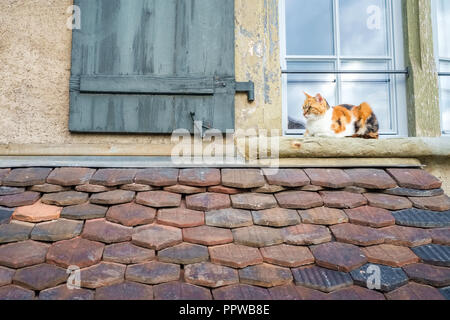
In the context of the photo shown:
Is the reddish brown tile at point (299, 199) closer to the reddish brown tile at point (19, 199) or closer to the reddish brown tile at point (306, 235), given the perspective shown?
the reddish brown tile at point (306, 235)

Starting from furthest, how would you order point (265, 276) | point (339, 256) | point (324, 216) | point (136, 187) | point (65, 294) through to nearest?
point (136, 187)
point (324, 216)
point (339, 256)
point (265, 276)
point (65, 294)

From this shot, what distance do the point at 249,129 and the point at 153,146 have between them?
24.7 inches

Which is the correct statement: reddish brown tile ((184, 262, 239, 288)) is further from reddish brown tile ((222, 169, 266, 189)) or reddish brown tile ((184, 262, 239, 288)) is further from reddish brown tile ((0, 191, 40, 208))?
reddish brown tile ((0, 191, 40, 208))

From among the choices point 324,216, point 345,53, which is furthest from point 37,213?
point 345,53

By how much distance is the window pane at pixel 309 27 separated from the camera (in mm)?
2367

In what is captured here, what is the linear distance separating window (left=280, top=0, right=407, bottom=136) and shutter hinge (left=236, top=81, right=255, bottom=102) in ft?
1.10

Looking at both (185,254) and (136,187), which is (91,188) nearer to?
(136,187)

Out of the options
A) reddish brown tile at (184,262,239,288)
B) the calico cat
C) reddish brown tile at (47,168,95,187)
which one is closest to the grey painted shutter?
reddish brown tile at (47,168,95,187)

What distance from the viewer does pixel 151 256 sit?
1.35 meters

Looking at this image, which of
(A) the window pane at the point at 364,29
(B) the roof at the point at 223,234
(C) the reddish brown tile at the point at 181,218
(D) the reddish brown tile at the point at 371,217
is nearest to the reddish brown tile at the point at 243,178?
(B) the roof at the point at 223,234

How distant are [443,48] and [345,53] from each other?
772 millimetres

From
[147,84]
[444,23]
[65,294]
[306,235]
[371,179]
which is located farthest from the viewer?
[444,23]

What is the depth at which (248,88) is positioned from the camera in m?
2.06

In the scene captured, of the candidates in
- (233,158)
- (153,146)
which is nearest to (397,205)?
(233,158)
